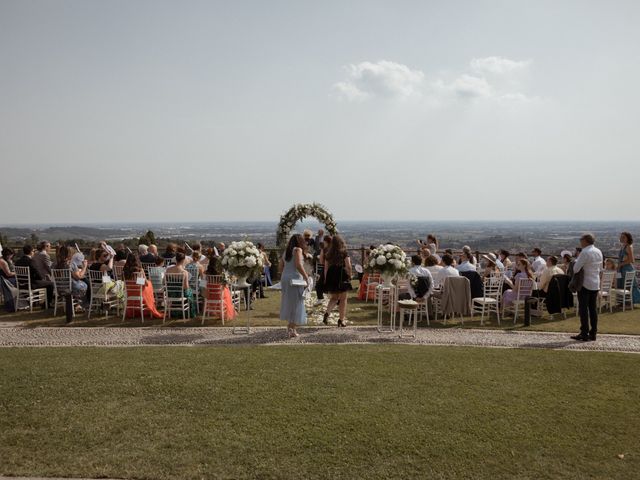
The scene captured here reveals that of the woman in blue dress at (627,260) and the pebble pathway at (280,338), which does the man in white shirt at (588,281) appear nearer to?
the pebble pathway at (280,338)

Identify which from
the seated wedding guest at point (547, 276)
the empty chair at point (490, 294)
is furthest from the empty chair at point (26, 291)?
the seated wedding guest at point (547, 276)

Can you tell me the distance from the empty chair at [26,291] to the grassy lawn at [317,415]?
5.03 meters

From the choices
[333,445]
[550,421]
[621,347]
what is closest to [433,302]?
[621,347]

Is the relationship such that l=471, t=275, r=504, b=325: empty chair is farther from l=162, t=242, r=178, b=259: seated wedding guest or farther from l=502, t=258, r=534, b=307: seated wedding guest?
l=162, t=242, r=178, b=259: seated wedding guest

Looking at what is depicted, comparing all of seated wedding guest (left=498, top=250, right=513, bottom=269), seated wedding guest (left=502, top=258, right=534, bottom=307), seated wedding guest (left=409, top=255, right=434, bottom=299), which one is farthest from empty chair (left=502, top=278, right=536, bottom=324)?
seated wedding guest (left=498, top=250, right=513, bottom=269)

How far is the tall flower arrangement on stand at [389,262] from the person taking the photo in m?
9.88

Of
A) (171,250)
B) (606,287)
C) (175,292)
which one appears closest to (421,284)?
(606,287)

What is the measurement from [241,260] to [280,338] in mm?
1827

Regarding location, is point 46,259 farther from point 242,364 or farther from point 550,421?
point 550,421

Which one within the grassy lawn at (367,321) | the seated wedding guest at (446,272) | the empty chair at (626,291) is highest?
the seated wedding guest at (446,272)

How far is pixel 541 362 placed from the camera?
307 inches

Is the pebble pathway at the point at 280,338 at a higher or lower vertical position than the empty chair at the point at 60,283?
lower

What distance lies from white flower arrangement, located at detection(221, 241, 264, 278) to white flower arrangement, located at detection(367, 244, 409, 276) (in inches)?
94.5

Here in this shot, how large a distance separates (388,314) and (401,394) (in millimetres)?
6379
